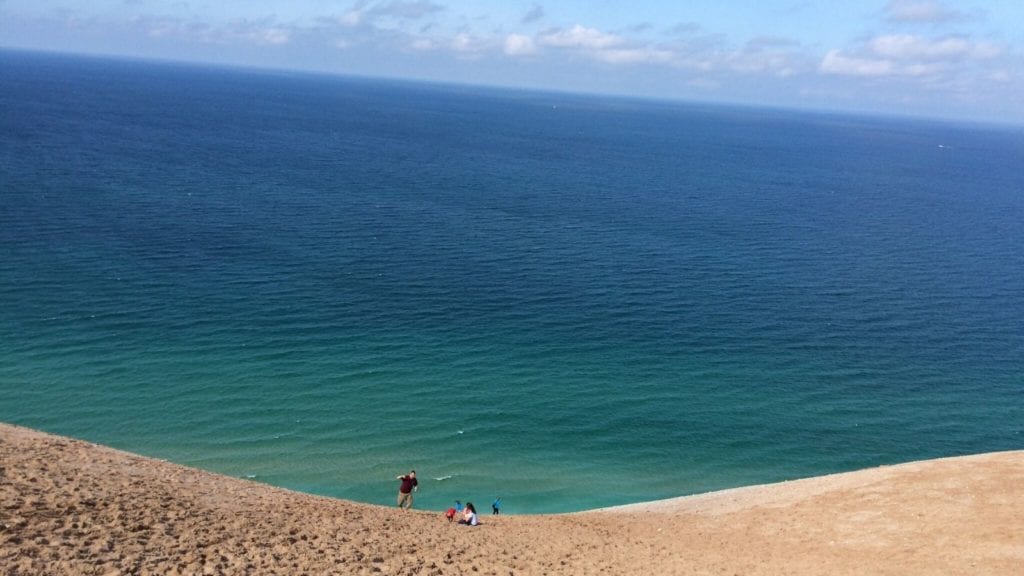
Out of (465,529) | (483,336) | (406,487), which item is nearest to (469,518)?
(465,529)

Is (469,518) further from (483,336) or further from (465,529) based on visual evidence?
(483,336)

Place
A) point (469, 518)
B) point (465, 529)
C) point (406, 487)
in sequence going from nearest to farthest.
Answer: point (465, 529) → point (469, 518) → point (406, 487)

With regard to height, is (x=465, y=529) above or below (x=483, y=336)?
above

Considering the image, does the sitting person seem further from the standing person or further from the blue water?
the blue water

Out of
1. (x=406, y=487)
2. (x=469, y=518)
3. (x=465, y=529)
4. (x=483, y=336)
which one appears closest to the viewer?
(x=465, y=529)

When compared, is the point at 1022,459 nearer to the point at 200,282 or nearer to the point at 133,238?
the point at 200,282

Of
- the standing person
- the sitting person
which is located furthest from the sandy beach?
the standing person

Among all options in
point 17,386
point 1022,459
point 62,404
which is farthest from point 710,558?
point 17,386
